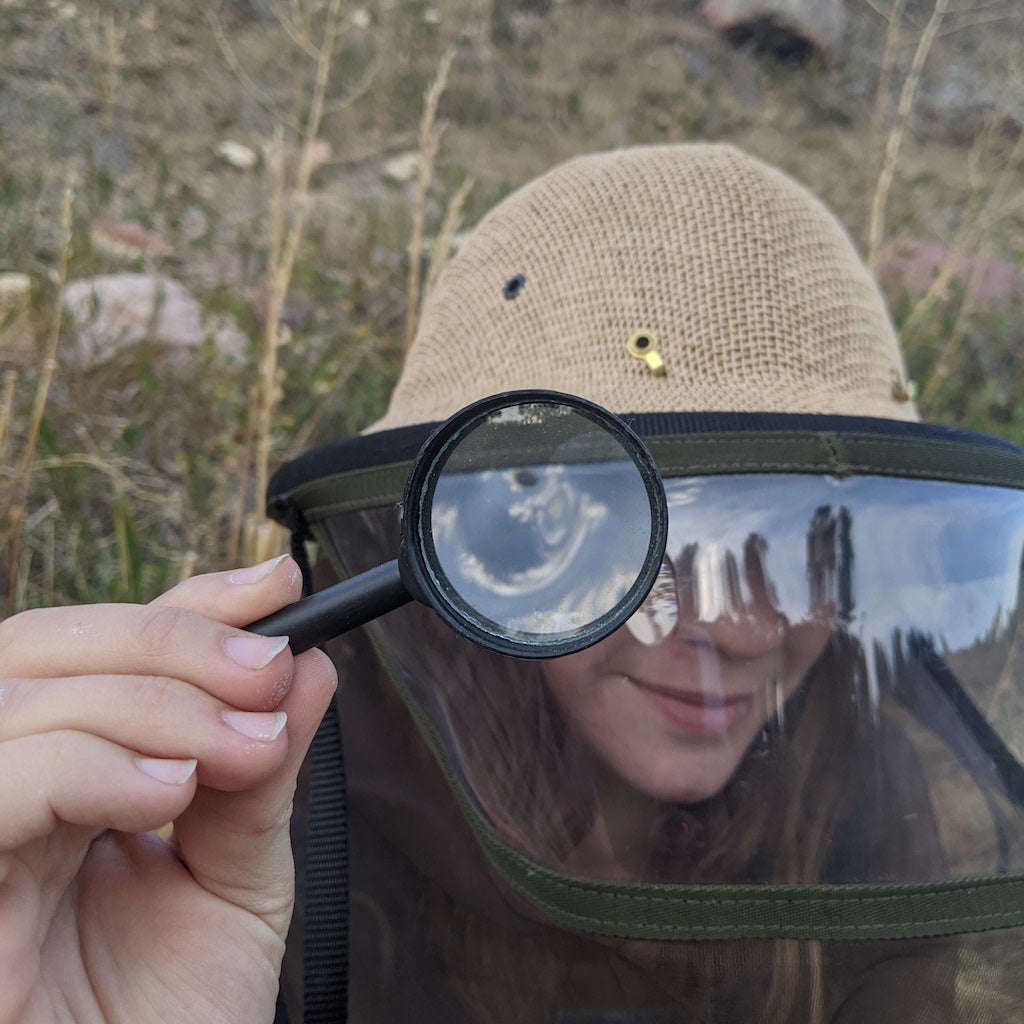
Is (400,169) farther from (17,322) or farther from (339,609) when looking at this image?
Answer: (339,609)

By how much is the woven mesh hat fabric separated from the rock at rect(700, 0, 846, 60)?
5907 mm

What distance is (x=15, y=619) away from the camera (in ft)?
2.26

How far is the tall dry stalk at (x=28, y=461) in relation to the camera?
4.59ft

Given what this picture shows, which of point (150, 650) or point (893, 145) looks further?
point (893, 145)

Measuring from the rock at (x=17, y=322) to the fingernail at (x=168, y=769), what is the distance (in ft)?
5.97

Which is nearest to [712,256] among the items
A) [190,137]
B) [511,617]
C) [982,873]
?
[511,617]

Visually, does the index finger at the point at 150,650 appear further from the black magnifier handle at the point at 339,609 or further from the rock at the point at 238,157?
the rock at the point at 238,157

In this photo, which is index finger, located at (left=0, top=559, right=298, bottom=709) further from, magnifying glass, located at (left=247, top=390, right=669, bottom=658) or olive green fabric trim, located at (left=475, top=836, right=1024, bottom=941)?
olive green fabric trim, located at (left=475, top=836, right=1024, bottom=941)

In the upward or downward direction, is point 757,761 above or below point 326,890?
above

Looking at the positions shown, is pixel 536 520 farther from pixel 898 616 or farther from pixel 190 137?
pixel 190 137

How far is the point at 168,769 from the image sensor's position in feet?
2.12

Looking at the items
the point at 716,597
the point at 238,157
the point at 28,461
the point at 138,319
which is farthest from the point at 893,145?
the point at 238,157

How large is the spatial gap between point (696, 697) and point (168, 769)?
1.89ft

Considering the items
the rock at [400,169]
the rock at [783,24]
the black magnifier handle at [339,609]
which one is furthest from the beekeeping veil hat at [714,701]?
the rock at [783,24]
